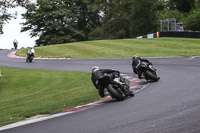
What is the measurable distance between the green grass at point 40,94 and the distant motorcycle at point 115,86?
1.01m

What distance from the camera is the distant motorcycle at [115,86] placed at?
416 inches

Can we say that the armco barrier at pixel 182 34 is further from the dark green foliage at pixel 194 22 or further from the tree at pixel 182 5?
the tree at pixel 182 5

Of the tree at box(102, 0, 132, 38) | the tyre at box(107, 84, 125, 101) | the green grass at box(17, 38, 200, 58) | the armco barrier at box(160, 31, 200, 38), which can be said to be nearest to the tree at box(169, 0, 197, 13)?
the tree at box(102, 0, 132, 38)

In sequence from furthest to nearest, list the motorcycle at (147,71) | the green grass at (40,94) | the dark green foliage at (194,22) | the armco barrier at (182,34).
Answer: the dark green foliage at (194,22) < the armco barrier at (182,34) < the motorcycle at (147,71) < the green grass at (40,94)

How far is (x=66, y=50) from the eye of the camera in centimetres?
3709

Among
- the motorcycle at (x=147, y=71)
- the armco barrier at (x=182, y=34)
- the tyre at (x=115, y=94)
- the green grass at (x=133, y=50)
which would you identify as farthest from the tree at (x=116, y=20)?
the tyre at (x=115, y=94)

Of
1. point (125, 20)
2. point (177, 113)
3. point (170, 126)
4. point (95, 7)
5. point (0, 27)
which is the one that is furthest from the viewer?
point (125, 20)

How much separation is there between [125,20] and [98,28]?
304 inches

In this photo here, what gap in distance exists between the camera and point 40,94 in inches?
571

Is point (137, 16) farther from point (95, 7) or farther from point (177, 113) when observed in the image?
point (177, 113)

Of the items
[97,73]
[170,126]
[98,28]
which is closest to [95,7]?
[98,28]

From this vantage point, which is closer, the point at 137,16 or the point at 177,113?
the point at 177,113

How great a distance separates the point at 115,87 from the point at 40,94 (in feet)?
15.7

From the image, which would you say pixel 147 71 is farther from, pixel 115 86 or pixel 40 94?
pixel 40 94
